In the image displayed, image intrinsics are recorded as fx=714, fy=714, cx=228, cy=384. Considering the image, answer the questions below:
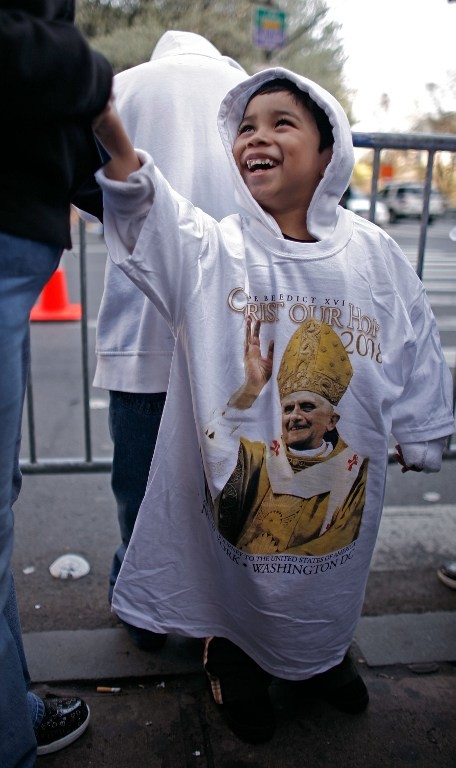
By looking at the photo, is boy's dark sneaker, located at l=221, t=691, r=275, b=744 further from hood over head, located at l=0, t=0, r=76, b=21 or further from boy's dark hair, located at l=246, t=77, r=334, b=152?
hood over head, located at l=0, t=0, r=76, b=21

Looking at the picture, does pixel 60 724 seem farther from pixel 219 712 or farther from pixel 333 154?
pixel 333 154

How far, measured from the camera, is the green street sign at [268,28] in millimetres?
12039

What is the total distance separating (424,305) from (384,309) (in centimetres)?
21

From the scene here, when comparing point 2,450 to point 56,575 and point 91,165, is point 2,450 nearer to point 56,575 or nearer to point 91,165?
point 91,165

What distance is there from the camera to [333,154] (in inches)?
71.4

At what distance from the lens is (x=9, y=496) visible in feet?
4.56

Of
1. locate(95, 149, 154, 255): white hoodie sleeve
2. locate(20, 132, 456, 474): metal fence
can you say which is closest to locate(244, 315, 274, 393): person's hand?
locate(95, 149, 154, 255): white hoodie sleeve

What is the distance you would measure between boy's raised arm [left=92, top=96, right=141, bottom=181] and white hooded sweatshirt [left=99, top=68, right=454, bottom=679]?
0.19 metres

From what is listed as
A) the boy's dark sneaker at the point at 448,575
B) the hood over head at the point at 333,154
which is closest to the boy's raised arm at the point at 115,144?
the hood over head at the point at 333,154

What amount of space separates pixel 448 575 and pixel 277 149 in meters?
1.81

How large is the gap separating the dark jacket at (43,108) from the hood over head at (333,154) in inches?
22.5

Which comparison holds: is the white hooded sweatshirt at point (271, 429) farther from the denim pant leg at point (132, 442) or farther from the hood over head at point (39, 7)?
the hood over head at point (39, 7)

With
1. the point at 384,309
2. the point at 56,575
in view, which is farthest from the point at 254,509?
the point at 56,575

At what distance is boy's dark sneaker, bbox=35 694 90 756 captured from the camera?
1.90 meters
